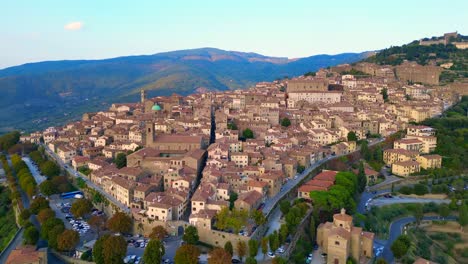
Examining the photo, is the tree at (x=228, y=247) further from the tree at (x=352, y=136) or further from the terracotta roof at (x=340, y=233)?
the tree at (x=352, y=136)

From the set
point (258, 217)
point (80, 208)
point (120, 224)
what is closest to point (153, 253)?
point (120, 224)

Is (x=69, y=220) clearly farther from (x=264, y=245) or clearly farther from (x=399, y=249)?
(x=399, y=249)

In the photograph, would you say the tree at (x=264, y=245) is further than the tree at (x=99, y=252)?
No

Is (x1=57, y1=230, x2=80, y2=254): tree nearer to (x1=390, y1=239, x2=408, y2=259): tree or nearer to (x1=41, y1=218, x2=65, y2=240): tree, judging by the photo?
(x1=41, y1=218, x2=65, y2=240): tree

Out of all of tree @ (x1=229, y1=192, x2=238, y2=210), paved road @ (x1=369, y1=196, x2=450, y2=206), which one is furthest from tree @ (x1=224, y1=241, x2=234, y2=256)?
paved road @ (x1=369, y1=196, x2=450, y2=206)

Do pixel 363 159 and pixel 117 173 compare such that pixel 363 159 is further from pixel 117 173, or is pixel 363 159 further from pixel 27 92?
pixel 27 92

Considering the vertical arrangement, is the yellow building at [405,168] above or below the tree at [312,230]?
above

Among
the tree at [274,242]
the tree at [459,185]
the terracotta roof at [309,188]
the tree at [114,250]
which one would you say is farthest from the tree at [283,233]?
the tree at [459,185]
